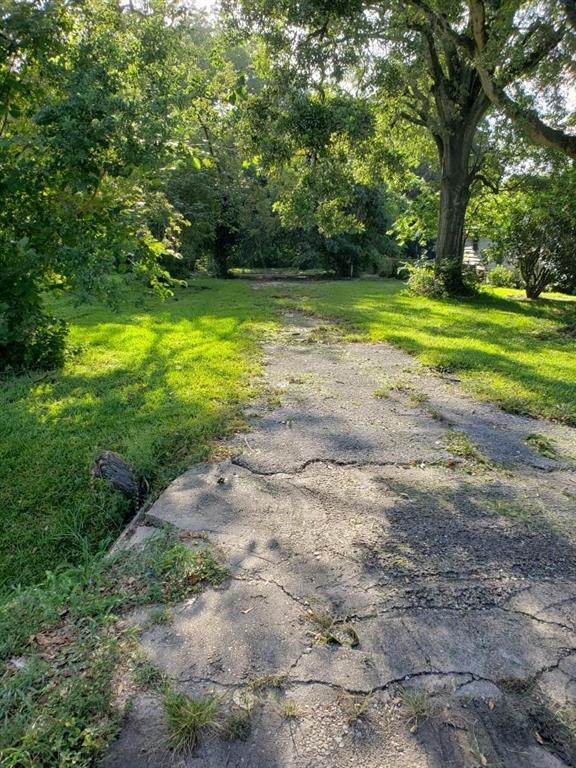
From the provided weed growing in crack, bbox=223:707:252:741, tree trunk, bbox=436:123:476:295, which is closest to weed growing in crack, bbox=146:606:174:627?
weed growing in crack, bbox=223:707:252:741

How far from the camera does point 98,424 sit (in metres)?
4.06

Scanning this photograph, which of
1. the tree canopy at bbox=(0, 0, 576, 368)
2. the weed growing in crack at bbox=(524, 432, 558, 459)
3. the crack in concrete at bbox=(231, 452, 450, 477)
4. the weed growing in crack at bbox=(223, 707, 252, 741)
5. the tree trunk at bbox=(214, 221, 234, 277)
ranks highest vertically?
the tree canopy at bbox=(0, 0, 576, 368)

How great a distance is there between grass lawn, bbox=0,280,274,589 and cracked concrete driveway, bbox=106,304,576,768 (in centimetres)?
49

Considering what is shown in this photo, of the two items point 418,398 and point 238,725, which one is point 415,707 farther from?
point 418,398

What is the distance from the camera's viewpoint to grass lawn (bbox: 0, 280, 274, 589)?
290cm

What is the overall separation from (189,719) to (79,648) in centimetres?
55

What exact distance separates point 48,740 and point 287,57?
813 centimetres

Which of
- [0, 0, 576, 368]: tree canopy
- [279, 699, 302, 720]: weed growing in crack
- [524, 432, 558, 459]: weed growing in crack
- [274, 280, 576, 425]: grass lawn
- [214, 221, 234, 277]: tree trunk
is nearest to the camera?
[279, 699, 302, 720]: weed growing in crack

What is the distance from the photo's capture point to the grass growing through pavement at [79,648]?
1.39 meters

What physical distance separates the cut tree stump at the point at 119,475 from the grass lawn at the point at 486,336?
337cm

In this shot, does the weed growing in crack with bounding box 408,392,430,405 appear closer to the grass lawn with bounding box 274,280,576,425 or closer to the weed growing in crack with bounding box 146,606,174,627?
the grass lawn with bounding box 274,280,576,425

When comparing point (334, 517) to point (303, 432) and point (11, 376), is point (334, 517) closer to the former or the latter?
point (303, 432)

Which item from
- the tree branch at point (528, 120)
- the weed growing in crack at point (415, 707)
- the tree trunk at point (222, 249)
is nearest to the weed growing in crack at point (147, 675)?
the weed growing in crack at point (415, 707)

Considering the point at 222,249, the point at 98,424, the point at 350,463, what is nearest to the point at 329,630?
the point at 350,463
